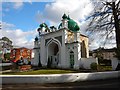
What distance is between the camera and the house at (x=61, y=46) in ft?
92.8

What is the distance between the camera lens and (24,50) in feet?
231

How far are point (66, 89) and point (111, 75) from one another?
254 inches

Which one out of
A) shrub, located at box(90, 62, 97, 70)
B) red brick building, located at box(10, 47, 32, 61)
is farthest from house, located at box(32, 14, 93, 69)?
red brick building, located at box(10, 47, 32, 61)

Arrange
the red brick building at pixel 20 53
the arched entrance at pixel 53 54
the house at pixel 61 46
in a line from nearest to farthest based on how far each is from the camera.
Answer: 1. the house at pixel 61 46
2. the arched entrance at pixel 53 54
3. the red brick building at pixel 20 53

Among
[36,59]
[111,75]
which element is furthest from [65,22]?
[111,75]

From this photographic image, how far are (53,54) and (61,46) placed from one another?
189 inches

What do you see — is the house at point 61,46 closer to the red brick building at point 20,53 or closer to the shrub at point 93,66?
the shrub at point 93,66

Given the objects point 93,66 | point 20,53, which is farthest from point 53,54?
point 20,53

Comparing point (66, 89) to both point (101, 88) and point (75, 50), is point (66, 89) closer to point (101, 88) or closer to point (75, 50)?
point (101, 88)

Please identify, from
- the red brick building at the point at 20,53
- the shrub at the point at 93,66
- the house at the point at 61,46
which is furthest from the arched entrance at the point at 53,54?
the red brick building at the point at 20,53

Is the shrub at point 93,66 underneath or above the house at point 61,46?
underneath

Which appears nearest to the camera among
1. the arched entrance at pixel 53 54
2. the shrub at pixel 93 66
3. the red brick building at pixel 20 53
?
the shrub at pixel 93 66

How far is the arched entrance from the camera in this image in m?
32.2

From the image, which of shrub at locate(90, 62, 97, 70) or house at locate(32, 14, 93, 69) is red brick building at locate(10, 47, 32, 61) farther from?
shrub at locate(90, 62, 97, 70)
